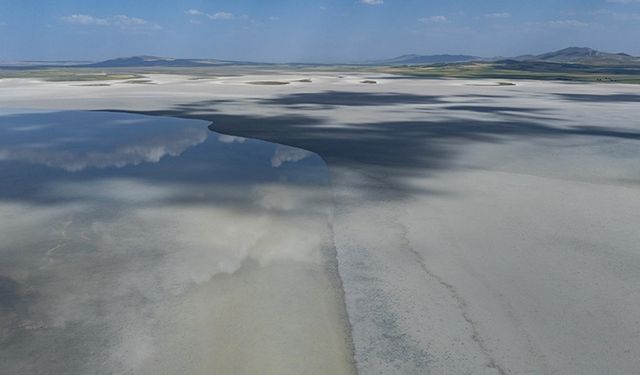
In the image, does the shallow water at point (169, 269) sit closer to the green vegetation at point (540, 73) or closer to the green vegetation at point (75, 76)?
the green vegetation at point (75, 76)

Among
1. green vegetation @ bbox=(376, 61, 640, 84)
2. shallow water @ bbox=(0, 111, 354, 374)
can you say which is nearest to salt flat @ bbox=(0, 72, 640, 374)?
shallow water @ bbox=(0, 111, 354, 374)

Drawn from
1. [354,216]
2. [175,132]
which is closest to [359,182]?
[354,216]

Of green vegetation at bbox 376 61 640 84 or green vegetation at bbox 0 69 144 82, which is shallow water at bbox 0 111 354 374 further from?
green vegetation at bbox 376 61 640 84

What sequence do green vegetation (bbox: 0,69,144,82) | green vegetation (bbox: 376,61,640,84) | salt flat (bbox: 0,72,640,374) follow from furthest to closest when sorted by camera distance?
green vegetation (bbox: 376,61,640,84) < green vegetation (bbox: 0,69,144,82) < salt flat (bbox: 0,72,640,374)

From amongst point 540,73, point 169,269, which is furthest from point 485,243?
point 540,73

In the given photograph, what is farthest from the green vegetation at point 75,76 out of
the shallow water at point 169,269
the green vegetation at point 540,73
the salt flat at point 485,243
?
the shallow water at point 169,269

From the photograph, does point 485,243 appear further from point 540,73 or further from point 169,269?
point 540,73
